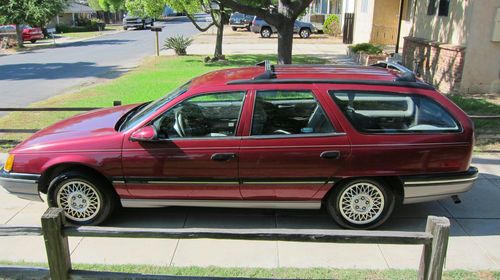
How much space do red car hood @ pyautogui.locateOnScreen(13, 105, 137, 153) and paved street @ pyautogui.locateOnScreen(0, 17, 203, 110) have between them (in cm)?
842

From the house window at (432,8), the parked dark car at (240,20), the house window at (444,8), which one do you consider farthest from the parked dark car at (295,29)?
the house window at (444,8)

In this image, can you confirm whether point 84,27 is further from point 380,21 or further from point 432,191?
point 432,191

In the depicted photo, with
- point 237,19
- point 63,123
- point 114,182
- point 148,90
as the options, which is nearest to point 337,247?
point 114,182

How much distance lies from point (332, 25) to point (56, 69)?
20461 millimetres

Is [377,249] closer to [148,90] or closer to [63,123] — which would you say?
[63,123]

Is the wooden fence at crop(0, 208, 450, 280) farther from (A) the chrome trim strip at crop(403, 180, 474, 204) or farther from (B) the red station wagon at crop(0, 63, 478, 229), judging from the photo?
(A) the chrome trim strip at crop(403, 180, 474, 204)

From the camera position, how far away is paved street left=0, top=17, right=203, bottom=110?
1449 cm

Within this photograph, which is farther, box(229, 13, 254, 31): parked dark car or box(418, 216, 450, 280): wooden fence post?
box(229, 13, 254, 31): parked dark car

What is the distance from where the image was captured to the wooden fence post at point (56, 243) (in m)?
2.97

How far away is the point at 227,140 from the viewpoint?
181 inches

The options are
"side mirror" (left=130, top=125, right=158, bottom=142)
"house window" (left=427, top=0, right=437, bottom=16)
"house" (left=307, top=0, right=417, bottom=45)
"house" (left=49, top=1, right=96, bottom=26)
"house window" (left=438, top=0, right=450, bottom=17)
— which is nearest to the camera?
"side mirror" (left=130, top=125, right=158, bottom=142)

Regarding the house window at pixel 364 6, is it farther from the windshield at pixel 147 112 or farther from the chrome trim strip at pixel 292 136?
the chrome trim strip at pixel 292 136

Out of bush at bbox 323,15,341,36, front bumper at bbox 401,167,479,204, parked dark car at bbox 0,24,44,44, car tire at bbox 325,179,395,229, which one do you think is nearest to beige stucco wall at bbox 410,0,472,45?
front bumper at bbox 401,167,479,204

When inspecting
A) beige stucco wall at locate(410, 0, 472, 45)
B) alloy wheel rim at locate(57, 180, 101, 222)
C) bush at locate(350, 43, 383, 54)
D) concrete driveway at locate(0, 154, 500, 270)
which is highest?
beige stucco wall at locate(410, 0, 472, 45)
